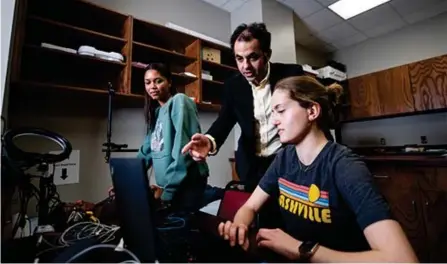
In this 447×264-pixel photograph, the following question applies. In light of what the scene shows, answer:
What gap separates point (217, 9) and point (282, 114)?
2.70 meters

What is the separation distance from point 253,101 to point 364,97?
2725 mm

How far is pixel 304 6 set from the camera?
3107 millimetres

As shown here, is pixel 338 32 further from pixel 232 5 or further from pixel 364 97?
pixel 232 5

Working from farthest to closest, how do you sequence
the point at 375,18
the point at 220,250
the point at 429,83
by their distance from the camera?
1. the point at 375,18
2. the point at 429,83
3. the point at 220,250

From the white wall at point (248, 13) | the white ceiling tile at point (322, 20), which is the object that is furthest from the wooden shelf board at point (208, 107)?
the white ceiling tile at point (322, 20)

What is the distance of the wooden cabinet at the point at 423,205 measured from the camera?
1855 mm

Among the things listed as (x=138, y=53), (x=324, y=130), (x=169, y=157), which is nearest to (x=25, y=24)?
(x=138, y=53)

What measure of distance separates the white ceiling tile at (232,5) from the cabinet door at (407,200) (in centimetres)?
242

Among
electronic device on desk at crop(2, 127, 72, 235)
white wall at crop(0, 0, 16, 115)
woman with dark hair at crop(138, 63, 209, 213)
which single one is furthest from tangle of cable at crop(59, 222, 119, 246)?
white wall at crop(0, 0, 16, 115)

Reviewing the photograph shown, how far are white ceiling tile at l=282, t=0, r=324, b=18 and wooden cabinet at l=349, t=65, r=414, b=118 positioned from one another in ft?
3.62

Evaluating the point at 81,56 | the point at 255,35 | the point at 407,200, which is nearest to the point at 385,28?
the point at 407,200

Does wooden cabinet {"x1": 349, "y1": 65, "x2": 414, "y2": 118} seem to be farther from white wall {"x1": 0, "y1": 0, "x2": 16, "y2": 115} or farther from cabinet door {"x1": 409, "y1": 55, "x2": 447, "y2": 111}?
white wall {"x1": 0, "y1": 0, "x2": 16, "y2": 115}

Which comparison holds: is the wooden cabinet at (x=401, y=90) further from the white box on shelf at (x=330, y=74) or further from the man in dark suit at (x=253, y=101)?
the man in dark suit at (x=253, y=101)

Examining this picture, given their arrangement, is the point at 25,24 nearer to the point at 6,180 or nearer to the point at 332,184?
the point at 6,180
